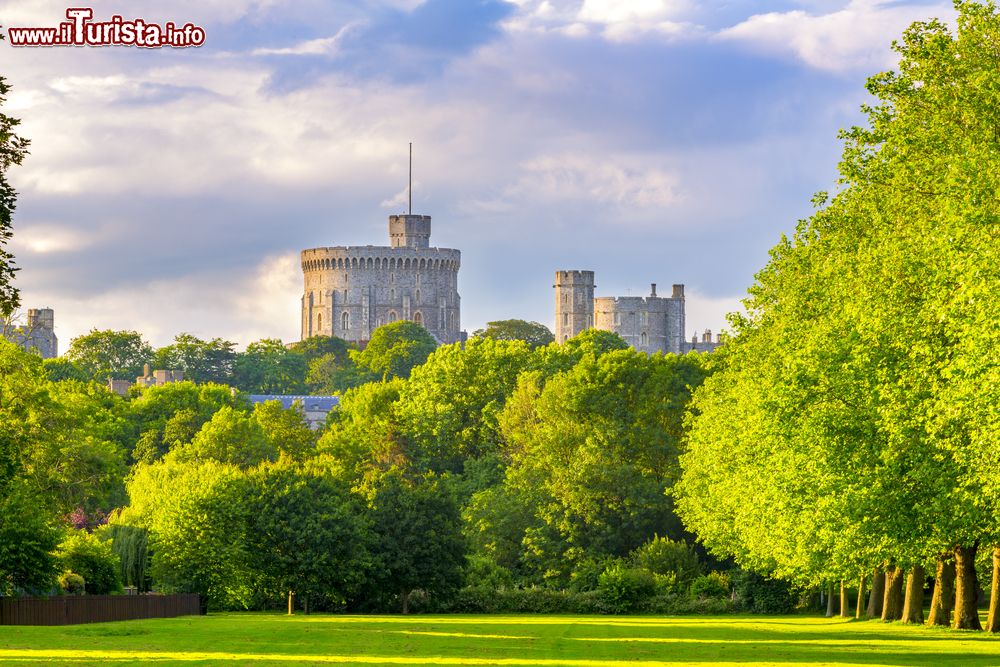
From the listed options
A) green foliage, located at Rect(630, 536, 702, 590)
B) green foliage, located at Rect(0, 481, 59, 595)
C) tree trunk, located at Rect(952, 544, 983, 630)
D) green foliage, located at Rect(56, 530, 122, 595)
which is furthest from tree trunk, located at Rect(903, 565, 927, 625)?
green foliage, located at Rect(56, 530, 122, 595)

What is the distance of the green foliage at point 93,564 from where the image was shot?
218 feet

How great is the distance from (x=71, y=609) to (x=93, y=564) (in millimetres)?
12188

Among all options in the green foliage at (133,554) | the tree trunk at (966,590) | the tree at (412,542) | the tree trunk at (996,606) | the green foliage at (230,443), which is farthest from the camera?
the green foliage at (230,443)

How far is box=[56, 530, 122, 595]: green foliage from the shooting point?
2611 inches

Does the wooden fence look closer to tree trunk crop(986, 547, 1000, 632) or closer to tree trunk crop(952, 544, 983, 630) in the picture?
tree trunk crop(952, 544, 983, 630)

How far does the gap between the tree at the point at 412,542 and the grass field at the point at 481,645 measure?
84.8ft

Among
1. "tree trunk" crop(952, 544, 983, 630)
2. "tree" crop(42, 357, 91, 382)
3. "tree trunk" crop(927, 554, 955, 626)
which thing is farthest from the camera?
"tree" crop(42, 357, 91, 382)

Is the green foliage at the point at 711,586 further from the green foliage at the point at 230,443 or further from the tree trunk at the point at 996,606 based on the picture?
the tree trunk at the point at 996,606

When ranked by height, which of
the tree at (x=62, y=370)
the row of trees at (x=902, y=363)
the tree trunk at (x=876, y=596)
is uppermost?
the tree at (x=62, y=370)

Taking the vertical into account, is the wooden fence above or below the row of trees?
below

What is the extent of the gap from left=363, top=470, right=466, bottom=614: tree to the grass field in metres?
25.8

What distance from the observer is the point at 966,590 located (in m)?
47.9

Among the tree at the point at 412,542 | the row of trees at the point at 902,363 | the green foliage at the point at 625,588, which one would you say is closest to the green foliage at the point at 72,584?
the tree at the point at 412,542

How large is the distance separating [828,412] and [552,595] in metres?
44.3
